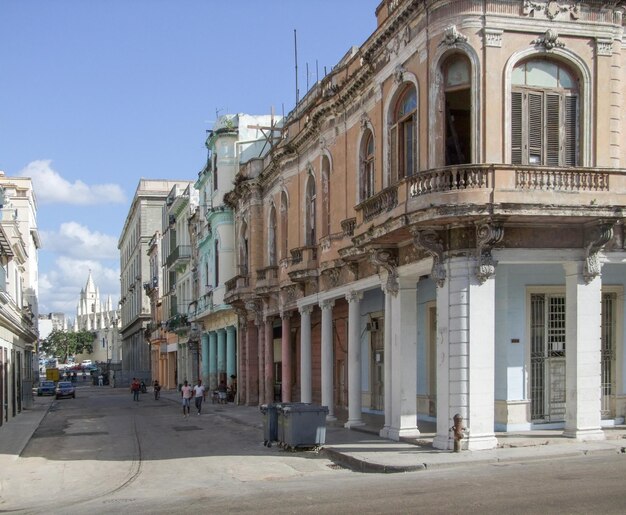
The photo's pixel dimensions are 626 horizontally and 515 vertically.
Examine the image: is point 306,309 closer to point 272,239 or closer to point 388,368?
point 272,239

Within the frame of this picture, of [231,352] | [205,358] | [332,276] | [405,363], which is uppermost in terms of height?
[332,276]

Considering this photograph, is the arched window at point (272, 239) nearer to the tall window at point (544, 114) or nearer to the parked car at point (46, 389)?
the tall window at point (544, 114)

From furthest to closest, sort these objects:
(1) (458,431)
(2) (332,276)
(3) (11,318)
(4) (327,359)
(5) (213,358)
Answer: (5) (213,358) → (3) (11,318) → (4) (327,359) → (2) (332,276) → (1) (458,431)

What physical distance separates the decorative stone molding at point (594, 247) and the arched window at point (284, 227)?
15.8 meters

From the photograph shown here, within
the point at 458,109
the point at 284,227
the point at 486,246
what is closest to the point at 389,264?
the point at 486,246

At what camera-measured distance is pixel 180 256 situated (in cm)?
5900

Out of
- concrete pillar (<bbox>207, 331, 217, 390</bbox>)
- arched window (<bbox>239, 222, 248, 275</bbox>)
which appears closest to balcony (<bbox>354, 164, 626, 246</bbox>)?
arched window (<bbox>239, 222, 248, 275</bbox>)

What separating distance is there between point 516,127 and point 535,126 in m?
0.44

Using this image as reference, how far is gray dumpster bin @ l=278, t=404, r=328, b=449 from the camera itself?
20781mm

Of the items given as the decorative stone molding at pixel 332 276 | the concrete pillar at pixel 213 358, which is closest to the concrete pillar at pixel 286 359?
the decorative stone molding at pixel 332 276

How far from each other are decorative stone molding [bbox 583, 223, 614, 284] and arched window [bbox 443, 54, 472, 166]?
295 cm

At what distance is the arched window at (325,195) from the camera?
2825 cm

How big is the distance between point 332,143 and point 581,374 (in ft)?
38.1

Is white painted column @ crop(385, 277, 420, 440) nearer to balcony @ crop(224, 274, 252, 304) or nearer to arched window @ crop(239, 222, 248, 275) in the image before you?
balcony @ crop(224, 274, 252, 304)
